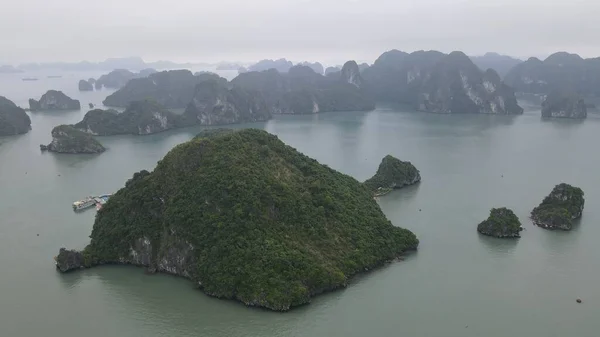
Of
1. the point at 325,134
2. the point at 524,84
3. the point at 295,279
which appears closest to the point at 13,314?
the point at 295,279

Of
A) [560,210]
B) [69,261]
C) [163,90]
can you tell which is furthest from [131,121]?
[560,210]

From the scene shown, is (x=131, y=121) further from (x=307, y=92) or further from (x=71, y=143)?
(x=307, y=92)

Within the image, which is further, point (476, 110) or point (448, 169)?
point (476, 110)

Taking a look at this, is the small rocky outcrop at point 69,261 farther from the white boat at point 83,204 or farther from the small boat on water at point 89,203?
the white boat at point 83,204

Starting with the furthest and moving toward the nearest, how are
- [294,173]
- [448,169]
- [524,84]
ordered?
[524,84] < [448,169] < [294,173]

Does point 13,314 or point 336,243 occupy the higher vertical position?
point 336,243

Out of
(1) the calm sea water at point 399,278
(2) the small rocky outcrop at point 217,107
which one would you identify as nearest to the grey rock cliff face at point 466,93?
(2) the small rocky outcrop at point 217,107

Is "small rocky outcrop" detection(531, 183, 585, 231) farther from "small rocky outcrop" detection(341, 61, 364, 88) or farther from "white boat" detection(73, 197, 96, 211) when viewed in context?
"small rocky outcrop" detection(341, 61, 364, 88)

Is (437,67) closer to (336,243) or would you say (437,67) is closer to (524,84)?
(524,84)
